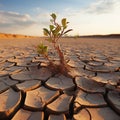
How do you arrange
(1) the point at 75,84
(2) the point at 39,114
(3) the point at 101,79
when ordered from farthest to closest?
1. (3) the point at 101,79
2. (1) the point at 75,84
3. (2) the point at 39,114

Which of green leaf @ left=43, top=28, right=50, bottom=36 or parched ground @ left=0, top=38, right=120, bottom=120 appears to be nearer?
parched ground @ left=0, top=38, right=120, bottom=120

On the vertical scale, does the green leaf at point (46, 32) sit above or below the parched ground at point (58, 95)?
above

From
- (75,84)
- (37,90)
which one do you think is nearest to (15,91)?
(37,90)

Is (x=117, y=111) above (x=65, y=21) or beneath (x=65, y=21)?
beneath

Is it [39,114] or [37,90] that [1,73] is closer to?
[37,90]

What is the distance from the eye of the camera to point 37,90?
1.83 metres

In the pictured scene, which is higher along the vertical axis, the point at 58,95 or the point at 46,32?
the point at 46,32

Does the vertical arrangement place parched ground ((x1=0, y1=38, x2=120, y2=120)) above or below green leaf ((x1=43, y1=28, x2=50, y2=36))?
below

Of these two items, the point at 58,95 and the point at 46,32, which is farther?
the point at 46,32

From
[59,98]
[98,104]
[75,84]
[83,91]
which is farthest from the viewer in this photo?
[75,84]

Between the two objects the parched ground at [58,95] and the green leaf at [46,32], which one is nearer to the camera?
the parched ground at [58,95]

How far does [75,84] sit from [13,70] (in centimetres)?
93

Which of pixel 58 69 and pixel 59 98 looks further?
pixel 58 69

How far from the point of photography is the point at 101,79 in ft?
6.94
